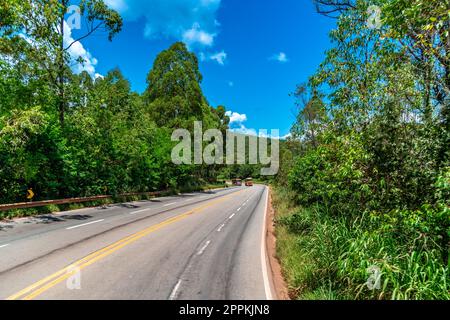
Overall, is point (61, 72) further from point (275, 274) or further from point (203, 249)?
point (275, 274)

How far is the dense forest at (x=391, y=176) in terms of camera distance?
17.0 ft

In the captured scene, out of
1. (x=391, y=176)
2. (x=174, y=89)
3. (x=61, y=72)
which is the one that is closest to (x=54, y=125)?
(x=61, y=72)

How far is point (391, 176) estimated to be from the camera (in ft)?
22.8

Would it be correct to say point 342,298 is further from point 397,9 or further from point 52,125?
point 52,125

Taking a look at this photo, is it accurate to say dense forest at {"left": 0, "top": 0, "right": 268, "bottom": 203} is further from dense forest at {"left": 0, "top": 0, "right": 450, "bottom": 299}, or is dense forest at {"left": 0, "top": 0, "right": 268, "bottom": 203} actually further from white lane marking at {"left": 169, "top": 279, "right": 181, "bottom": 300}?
white lane marking at {"left": 169, "top": 279, "right": 181, "bottom": 300}

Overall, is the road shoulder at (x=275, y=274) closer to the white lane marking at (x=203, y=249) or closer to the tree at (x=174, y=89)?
the white lane marking at (x=203, y=249)

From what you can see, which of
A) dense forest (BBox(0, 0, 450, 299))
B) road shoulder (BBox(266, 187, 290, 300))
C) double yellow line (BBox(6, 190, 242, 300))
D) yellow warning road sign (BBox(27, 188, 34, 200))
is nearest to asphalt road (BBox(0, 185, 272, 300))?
double yellow line (BBox(6, 190, 242, 300))

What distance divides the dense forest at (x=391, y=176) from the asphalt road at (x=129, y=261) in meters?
1.47

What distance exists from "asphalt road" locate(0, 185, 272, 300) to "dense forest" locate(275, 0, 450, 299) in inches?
58.0

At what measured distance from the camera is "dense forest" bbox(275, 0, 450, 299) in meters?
5.19

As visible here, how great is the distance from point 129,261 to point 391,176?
744cm

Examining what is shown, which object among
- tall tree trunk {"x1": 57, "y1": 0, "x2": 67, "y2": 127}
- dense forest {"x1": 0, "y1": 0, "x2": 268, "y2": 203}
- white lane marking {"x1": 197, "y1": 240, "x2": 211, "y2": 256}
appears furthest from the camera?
tall tree trunk {"x1": 57, "y1": 0, "x2": 67, "y2": 127}

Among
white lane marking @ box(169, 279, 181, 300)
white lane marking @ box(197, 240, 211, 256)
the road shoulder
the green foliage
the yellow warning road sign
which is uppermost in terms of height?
the green foliage
